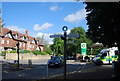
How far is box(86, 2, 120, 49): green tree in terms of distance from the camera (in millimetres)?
8266

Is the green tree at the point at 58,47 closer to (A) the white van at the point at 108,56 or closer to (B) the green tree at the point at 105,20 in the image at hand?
(A) the white van at the point at 108,56

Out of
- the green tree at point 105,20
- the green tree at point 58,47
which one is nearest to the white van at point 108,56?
the green tree at point 105,20

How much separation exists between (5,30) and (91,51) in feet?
96.2

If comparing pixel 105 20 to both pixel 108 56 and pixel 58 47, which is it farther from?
pixel 58 47

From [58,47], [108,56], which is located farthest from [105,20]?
[58,47]

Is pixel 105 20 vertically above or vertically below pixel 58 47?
below

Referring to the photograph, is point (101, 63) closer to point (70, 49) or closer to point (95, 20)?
point (95, 20)

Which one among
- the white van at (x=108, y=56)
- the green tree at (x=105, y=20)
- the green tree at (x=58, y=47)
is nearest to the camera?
the green tree at (x=105, y=20)

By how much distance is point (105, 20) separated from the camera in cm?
892

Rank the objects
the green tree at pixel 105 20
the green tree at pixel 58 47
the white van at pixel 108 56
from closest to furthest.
Answer: the green tree at pixel 105 20 → the white van at pixel 108 56 → the green tree at pixel 58 47

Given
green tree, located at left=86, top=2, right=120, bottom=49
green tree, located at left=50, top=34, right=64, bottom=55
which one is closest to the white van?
green tree, located at left=86, top=2, right=120, bottom=49

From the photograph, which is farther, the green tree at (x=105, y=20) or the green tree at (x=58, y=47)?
the green tree at (x=58, y=47)

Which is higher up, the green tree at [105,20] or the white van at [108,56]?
the green tree at [105,20]

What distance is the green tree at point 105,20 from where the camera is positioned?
27.1 feet
